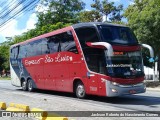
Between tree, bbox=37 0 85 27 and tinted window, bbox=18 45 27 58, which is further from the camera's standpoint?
tree, bbox=37 0 85 27

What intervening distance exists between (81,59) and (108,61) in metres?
1.99

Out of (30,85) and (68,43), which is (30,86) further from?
(68,43)

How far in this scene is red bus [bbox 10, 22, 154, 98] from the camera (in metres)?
15.1

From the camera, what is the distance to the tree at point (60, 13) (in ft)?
185

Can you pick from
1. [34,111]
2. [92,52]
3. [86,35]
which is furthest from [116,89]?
[34,111]

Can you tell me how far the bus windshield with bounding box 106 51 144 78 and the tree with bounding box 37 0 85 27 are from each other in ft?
126

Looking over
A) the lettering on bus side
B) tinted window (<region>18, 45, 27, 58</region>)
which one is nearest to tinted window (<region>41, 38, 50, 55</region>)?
the lettering on bus side

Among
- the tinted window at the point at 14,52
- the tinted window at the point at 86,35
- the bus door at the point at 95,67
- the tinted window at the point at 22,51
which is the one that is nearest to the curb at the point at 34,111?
the bus door at the point at 95,67

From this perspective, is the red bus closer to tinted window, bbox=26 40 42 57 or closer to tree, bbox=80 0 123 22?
tinted window, bbox=26 40 42 57

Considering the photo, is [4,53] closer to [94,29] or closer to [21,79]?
[21,79]

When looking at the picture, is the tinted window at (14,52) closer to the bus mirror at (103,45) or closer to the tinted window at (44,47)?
the tinted window at (44,47)

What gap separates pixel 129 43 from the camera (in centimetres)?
1595

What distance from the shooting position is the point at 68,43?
698 inches

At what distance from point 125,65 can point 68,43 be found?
11.9 feet
